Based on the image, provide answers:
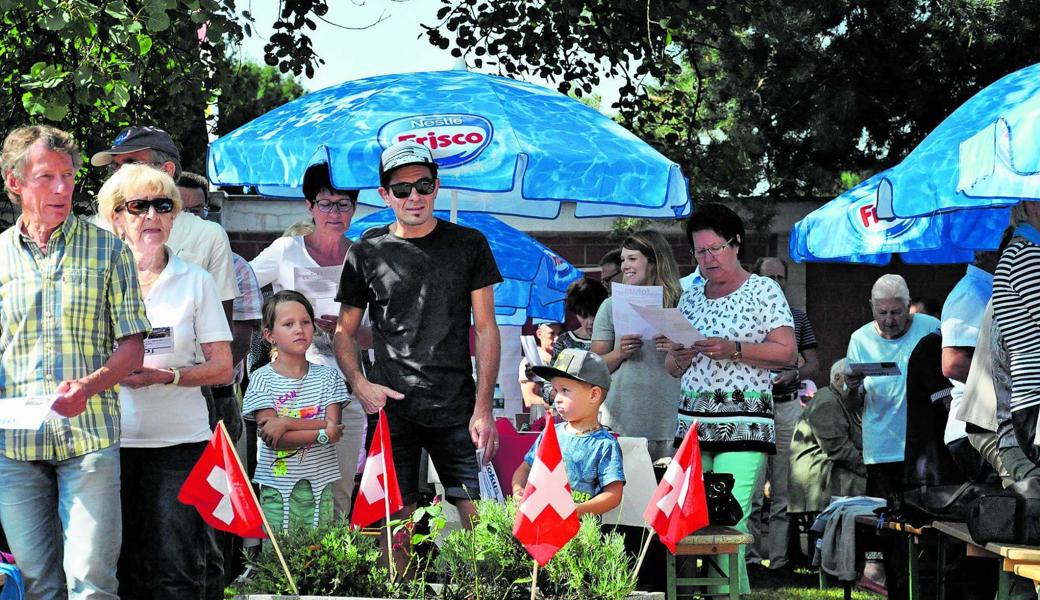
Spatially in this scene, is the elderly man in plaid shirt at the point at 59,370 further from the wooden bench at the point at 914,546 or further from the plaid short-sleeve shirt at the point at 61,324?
the wooden bench at the point at 914,546

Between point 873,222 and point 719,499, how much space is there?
325 cm

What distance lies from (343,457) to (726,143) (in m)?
6.65

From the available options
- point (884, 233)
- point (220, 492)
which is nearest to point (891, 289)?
point (884, 233)

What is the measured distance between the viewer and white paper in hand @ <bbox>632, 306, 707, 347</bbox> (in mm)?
5867

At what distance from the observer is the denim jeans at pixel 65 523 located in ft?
13.7

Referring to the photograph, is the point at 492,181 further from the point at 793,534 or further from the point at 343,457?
the point at 793,534

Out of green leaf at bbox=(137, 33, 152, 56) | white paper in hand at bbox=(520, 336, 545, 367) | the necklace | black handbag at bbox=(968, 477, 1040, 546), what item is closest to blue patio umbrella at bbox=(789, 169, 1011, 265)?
white paper in hand at bbox=(520, 336, 545, 367)

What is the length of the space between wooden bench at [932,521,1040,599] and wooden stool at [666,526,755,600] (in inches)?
30.1

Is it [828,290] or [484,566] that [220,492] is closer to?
[484,566]

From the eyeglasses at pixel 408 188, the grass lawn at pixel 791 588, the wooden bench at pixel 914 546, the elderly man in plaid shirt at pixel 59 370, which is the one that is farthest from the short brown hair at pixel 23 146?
the grass lawn at pixel 791 588

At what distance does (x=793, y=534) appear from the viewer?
9156 mm

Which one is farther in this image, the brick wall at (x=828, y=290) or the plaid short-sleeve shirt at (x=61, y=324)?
the brick wall at (x=828, y=290)

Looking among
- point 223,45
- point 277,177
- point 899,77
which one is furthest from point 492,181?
point 899,77

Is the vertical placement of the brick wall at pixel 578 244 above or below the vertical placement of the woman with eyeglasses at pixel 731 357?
above
